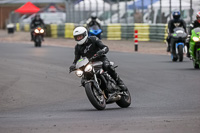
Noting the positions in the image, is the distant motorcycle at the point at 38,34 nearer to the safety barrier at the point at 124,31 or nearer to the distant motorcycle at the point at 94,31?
the distant motorcycle at the point at 94,31

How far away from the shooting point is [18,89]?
49.0 feet

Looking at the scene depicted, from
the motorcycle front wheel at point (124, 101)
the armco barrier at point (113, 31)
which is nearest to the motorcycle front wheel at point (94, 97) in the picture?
the motorcycle front wheel at point (124, 101)

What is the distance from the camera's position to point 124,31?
129 ft

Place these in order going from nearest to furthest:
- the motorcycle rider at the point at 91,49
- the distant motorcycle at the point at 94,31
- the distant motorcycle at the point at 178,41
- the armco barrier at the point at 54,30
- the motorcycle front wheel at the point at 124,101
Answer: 1. the motorcycle rider at the point at 91,49
2. the motorcycle front wheel at the point at 124,101
3. the distant motorcycle at the point at 178,41
4. the distant motorcycle at the point at 94,31
5. the armco barrier at the point at 54,30

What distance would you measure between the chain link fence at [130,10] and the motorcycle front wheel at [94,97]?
22250 mm

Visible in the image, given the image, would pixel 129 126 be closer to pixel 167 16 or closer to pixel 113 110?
pixel 113 110

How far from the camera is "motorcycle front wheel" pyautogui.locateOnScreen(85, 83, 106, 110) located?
389 inches

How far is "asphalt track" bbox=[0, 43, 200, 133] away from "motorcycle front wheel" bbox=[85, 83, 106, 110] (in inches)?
5.1

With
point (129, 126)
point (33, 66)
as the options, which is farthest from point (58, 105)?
point (33, 66)

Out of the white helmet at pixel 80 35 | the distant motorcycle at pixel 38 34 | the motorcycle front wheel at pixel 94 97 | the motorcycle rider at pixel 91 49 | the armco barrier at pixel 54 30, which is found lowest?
the armco barrier at pixel 54 30

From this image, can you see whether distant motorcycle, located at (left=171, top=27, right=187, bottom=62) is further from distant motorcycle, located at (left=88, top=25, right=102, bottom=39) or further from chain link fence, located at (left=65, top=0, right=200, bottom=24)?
chain link fence, located at (left=65, top=0, right=200, bottom=24)

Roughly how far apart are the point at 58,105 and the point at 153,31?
24.3 m

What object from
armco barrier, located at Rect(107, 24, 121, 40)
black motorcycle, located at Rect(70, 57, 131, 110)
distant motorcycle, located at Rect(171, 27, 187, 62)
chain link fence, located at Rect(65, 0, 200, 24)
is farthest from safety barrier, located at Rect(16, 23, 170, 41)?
black motorcycle, located at Rect(70, 57, 131, 110)

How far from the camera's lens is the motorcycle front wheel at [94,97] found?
988 centimetres
